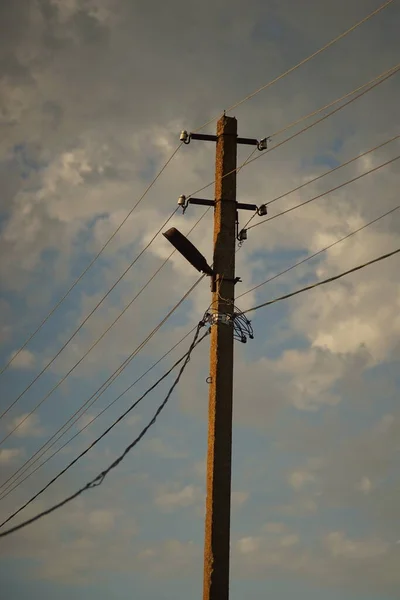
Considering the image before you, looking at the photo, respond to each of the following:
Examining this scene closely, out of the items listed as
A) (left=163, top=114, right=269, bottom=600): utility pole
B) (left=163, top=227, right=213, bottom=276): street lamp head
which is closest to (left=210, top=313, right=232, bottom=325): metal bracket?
(left=163, top=114, right=269, bottom=600): utility pole

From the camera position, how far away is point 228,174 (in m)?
14.5

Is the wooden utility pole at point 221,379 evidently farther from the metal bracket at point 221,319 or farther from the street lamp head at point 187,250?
the street lamp head at point 187,250

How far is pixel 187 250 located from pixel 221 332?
1593mm

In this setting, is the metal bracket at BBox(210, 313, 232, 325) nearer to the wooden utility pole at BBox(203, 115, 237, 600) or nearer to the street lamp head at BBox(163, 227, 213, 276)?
the wooden utility pole at BBox(203, 115, 237, 600)

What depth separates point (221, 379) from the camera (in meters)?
12.7

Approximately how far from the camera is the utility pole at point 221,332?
38.0ft

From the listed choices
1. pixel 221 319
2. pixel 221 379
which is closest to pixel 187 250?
pixel 221 319

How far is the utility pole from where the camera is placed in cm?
1159

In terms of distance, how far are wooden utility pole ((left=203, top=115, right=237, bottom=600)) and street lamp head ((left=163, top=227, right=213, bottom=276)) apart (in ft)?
0.66

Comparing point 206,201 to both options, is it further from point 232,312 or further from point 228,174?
point 232,312

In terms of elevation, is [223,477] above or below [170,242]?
below

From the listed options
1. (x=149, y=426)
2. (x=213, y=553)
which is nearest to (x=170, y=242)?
(x=149, y=426)

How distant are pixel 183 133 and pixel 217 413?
5.76m

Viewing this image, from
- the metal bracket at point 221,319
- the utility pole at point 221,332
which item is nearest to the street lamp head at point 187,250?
the utility pole at point 221,332
